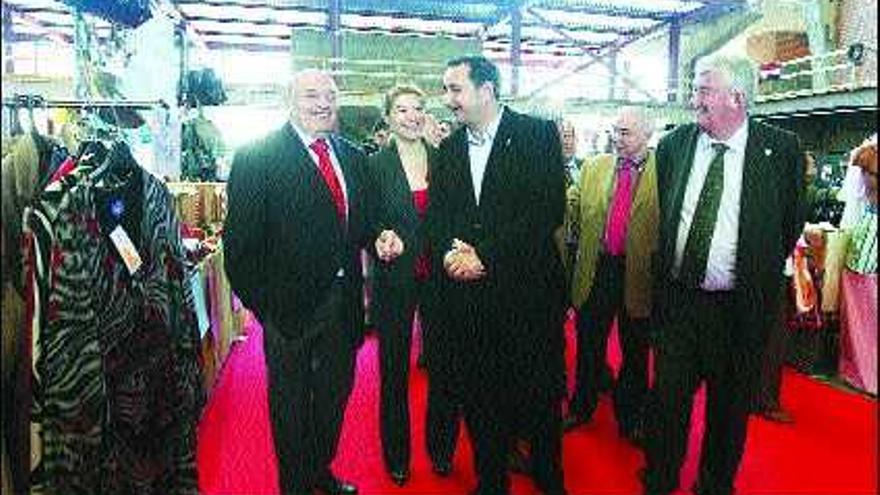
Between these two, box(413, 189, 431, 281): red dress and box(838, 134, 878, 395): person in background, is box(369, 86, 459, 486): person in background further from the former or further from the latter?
box(838, 134, 878, 395): person in background

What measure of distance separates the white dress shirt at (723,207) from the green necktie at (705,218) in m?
0.01

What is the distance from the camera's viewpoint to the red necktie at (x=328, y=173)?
8.43ft

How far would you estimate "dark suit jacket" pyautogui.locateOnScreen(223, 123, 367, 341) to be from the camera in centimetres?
246

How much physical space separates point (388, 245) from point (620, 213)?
1.17m

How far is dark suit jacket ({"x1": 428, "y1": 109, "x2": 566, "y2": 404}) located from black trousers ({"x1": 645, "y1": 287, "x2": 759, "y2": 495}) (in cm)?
37

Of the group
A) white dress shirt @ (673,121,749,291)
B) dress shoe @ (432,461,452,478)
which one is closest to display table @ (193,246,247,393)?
dress shoe @ (432,461,452,478)

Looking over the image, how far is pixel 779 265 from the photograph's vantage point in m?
2.52

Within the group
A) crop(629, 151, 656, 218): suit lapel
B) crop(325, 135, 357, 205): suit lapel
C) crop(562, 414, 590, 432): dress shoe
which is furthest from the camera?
crop(562, 414, 590, 432): dress shoe

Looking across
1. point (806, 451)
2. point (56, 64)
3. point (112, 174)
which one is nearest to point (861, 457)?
point (806, 451)

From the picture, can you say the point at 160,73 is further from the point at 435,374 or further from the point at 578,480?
the point at 578,480

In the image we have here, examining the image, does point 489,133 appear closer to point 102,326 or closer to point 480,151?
point 480,151

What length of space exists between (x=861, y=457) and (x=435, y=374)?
1.51 meters

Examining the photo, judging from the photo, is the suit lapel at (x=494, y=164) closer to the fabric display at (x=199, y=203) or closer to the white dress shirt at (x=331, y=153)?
the white dress shirt at (x=331, y=153)

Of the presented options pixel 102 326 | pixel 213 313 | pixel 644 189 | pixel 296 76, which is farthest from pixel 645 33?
pixel 213 313
